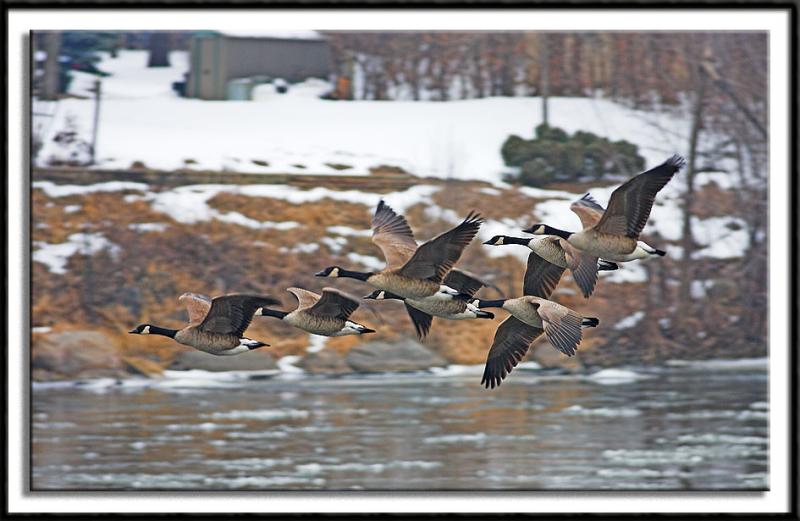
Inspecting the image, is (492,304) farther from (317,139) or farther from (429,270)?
(317,139)

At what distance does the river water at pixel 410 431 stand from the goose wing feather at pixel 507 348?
19.3ft

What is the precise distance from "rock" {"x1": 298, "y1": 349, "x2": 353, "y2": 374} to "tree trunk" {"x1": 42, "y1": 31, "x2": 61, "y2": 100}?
469 centimetres

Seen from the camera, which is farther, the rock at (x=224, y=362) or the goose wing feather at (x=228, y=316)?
the rock at (x=224, y=362)

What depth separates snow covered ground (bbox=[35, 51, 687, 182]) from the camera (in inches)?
637

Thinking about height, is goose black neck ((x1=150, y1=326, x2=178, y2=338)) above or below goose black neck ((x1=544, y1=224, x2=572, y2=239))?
below

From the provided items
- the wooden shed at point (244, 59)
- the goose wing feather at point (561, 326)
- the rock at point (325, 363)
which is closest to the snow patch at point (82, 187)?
the wooden shed at point (244, 59)

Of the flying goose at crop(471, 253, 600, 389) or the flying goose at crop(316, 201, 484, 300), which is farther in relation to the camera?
the flying goose at crop(316, 201, 484, 300)

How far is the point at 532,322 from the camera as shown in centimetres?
712

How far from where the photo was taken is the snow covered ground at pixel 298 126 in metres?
16.2

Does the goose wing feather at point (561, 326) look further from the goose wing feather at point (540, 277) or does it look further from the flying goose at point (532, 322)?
the goose wing feather at point (540, 277)

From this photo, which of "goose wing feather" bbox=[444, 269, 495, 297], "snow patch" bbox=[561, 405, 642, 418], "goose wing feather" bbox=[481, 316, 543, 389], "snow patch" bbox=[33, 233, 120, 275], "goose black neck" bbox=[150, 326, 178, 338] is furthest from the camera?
"snow patch" bbox=[33, 233, 120, 275]

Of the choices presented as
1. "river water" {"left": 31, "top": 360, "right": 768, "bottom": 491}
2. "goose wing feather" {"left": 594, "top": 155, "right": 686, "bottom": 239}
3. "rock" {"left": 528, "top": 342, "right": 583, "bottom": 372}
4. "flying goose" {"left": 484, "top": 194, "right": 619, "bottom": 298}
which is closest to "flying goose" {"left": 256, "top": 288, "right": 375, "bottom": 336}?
"flying goose" {"left": 484, "top": 194, "right": 619, "bottom": 298}

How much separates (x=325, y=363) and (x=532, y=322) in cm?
853

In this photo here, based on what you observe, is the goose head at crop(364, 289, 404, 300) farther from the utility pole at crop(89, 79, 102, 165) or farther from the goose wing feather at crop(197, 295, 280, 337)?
the utility pole at crop(89, 79, 102, 165)
